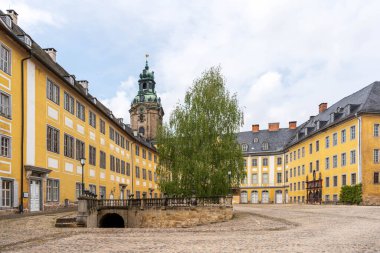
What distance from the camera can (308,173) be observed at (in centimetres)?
5422

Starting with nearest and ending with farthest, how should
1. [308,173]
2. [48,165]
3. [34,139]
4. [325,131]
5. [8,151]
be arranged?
1. [8,151]
2. [34,139]
3. [48,165]
4. [325,131]
5. [308,173]

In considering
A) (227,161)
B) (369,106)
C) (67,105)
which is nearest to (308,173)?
(369,106)

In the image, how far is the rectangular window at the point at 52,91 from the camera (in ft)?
80.2

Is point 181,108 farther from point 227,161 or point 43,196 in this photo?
point 43,196

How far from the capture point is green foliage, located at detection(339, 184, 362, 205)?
37625mm

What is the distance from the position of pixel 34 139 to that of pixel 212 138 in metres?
11.6

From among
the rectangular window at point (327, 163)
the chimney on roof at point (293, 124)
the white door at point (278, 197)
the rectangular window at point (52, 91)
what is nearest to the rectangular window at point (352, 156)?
the rectangular window at point (327, 163)

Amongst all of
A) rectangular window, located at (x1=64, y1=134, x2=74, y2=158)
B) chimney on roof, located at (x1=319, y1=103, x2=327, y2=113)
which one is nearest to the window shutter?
rectangular window, located at (x1=64, y1=134, x2=74, y2=158)

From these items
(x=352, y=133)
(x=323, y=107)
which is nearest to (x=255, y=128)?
(x=323, y=107)

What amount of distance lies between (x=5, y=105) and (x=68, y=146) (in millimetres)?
8445

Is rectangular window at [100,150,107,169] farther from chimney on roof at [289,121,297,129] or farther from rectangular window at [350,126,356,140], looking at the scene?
chimney on roof at [289,121,297,129]

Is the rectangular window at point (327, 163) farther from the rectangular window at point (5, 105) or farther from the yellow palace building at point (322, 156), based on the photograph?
the rectangular window at point (5, 105)

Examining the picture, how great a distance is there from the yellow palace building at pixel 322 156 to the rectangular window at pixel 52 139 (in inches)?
609

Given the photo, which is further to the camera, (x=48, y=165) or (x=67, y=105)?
(x=67, y=105)
